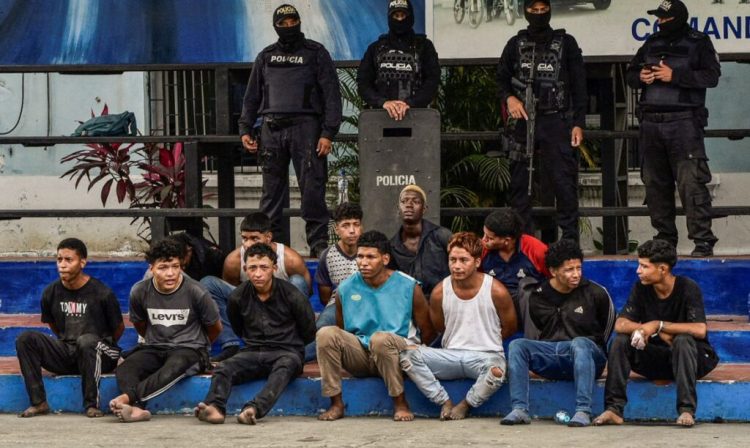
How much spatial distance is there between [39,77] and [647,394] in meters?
8.86

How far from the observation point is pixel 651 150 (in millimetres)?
10883

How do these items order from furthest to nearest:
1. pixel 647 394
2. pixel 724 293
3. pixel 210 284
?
pixel 724 293 < pixel 210 284 < pixel 647 394

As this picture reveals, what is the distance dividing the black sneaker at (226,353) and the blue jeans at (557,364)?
1899mm

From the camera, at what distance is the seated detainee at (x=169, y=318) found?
30.7ft

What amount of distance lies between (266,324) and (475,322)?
4.12 ft

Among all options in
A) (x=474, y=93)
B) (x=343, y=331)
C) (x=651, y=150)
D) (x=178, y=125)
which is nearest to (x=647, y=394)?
(x=343, y=331)

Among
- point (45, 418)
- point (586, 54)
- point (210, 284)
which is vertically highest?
point (586, 54)

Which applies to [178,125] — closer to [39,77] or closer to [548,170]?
[39,77]

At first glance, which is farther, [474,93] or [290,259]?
[474,93]

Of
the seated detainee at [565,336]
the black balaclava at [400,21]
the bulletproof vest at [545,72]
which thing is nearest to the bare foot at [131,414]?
the seated detainee at [565,336]

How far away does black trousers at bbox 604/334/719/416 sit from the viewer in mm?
8625

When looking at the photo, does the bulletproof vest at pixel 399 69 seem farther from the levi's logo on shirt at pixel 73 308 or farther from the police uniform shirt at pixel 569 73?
the levi's logo on shirt at pixel 73 308

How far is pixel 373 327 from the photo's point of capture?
30.5ft

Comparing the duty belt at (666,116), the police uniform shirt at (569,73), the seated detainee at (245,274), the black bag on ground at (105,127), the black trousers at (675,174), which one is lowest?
the seated detainee at (245,274)
